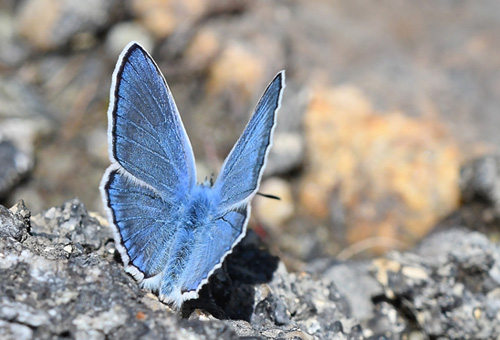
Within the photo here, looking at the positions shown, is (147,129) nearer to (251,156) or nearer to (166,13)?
(251,156)

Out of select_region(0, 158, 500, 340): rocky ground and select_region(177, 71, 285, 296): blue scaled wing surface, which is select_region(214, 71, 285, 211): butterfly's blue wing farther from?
select_region(0, 158, 500, 340): rocky ground

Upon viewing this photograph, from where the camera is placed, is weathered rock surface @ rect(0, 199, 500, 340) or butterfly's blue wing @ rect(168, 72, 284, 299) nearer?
weathered rock surface @ rect(0, 199, 500, 340)

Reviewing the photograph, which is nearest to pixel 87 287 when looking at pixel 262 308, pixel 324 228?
pixel 262 308

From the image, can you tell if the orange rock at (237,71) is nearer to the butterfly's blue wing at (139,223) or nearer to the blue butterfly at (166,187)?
the blue butterfly at (166,187)

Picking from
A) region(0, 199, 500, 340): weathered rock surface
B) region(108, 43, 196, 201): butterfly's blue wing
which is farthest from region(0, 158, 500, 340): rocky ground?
region(108, 43, 196, 201): butterfly's blue wing

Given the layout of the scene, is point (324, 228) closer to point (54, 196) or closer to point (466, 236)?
point (466, 236)
